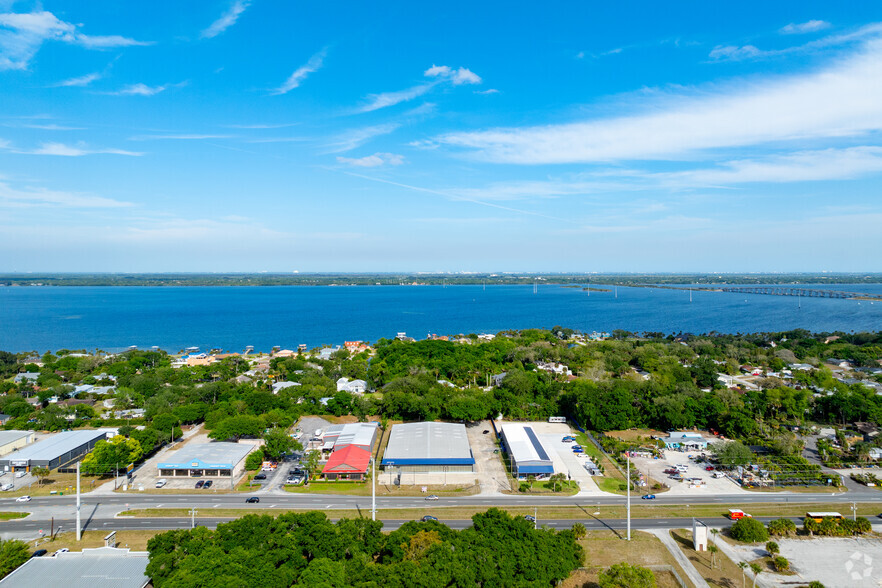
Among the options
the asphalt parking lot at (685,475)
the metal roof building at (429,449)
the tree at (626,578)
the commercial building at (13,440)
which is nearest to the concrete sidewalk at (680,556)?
the tree at (626,578)

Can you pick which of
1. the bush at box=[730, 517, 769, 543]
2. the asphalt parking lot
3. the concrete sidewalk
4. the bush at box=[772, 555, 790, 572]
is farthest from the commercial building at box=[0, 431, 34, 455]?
the bush at box=[772, 555, 790, 572]

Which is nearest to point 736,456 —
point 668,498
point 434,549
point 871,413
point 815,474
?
point 815,474

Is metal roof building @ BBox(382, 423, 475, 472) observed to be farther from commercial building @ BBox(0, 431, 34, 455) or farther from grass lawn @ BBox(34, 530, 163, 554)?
commercial building @ BBox(0, 431, 34, 455)

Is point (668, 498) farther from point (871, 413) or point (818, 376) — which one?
point (818, 376)

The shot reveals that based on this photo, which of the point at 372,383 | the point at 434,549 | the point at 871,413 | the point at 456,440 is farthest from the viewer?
the point at 372,383

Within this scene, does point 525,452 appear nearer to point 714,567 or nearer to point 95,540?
point 714,567

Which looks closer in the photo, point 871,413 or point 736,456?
point 736,456

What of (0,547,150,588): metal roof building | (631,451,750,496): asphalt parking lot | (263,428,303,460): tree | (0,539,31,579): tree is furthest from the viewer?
(263,428,303,460): tree
